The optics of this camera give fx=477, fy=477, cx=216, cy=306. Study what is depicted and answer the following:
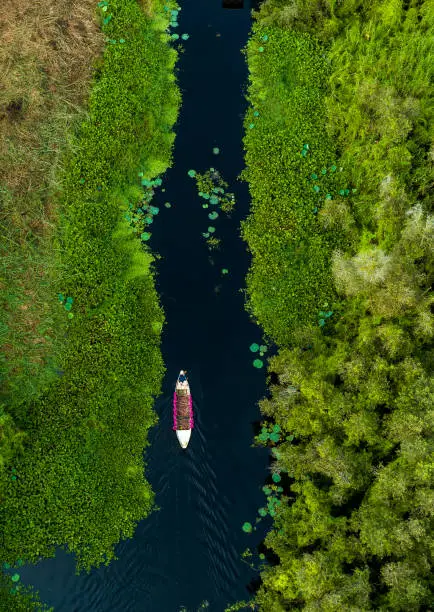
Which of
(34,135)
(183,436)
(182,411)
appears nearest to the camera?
(183,436)

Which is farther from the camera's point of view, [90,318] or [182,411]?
[90,318]

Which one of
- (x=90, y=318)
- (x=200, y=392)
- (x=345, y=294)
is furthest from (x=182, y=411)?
(x=345, y=294)

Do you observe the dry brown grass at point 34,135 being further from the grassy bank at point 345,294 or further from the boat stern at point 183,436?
the grassy bank at point 345,294

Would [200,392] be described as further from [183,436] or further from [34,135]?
[34,135]

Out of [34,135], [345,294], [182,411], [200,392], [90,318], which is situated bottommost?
[182,411]

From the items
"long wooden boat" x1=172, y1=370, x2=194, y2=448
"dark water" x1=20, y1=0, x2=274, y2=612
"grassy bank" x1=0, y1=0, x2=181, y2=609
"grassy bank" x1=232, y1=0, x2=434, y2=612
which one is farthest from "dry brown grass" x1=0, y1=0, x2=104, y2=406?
"grassy bank" x1=232, y1=0, x2=434, y2=612

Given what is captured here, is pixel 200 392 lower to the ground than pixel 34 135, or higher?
lower

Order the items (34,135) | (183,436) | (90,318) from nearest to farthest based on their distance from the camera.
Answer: (183,436), (90,318), (34,135)

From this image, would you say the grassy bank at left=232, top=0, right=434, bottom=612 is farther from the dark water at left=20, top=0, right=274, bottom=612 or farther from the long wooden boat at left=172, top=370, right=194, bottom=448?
the long wooden boat at left=172, top=370, right=194, bottom=448
